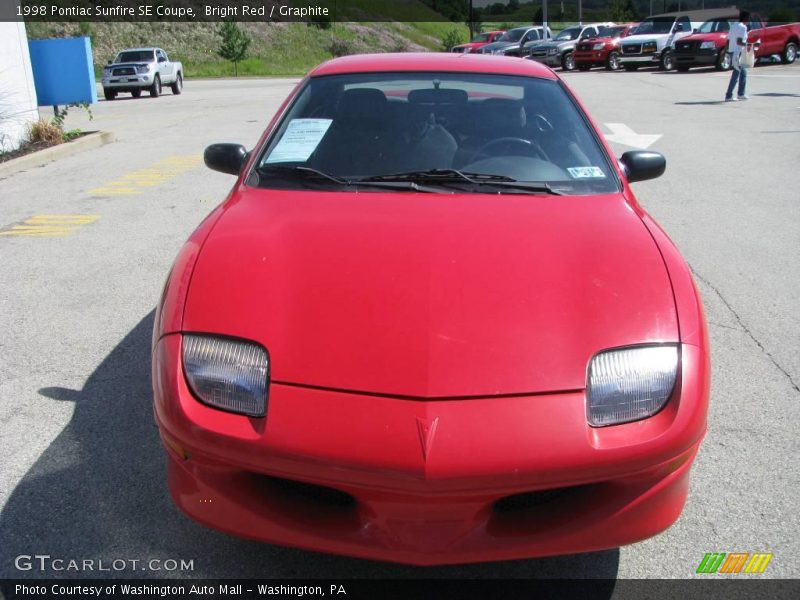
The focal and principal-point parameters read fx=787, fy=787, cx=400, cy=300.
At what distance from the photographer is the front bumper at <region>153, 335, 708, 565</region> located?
211 cm

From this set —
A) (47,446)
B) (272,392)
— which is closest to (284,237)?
(272,392)

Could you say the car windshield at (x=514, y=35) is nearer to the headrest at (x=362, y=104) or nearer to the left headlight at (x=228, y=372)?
the headrest at (x=362, y=104)

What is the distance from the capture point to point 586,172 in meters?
3.43

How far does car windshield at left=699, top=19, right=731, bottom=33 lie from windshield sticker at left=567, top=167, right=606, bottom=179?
25852 mm

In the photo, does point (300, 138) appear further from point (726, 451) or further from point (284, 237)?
point (726, 451)

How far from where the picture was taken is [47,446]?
3359 millimetres

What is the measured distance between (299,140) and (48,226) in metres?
4.59

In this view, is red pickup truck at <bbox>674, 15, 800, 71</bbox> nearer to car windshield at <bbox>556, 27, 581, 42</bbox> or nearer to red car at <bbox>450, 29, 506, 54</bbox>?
car windshield at <bbox>556, 27, 581, 42</bbox>

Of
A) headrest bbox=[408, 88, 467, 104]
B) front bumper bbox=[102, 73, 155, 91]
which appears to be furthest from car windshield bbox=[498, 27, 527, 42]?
headrest bbox=[408, 88, 467, 104]

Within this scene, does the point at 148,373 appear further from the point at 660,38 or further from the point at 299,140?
the point at 660,38

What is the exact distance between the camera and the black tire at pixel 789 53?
27.3 m

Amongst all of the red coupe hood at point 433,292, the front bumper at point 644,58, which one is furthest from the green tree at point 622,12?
the red coupe hood at point 433,292

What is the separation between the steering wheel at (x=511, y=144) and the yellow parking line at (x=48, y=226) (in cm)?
474

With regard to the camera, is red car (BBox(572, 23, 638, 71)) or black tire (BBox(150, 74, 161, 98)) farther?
red car (BBox(572, 23, 638, 71))
